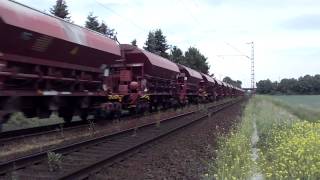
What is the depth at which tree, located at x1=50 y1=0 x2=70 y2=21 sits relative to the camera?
46.7 m

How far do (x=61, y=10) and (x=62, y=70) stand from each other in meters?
32.5

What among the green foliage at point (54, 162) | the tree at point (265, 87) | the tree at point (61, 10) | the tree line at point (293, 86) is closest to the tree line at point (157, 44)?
the tree at point (61, 10)

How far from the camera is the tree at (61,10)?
46.7m

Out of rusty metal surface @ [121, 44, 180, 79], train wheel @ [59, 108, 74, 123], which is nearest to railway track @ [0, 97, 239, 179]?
train wheel @ [59, 108, 74, 123]

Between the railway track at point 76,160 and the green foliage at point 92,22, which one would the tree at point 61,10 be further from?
the railway track at point 76,160

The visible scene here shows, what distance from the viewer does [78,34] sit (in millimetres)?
16844

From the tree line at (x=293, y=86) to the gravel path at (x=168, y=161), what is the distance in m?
139

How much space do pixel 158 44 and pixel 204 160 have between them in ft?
200

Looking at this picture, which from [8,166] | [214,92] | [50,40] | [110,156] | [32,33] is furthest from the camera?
[214,92]

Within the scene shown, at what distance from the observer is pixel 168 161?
36.8 ft

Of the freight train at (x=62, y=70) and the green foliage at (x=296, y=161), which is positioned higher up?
the freight train at (x=62, y=70)

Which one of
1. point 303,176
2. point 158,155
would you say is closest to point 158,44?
point 158,155

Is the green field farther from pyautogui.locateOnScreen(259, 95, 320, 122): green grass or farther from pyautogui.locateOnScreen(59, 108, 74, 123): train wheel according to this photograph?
pyautogui.locateOnScreen(59, 108, 74, 123): train wheel

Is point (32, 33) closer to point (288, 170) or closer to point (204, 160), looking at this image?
point (204, 160)
